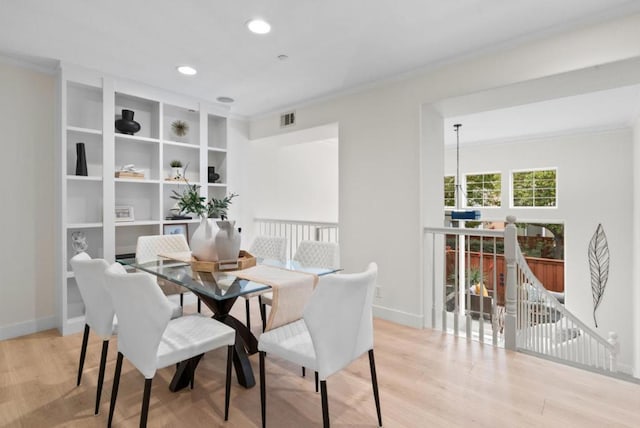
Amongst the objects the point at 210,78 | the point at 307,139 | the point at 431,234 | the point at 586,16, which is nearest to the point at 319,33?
the point at 210,78

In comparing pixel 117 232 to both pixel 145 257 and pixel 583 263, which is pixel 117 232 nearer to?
pixel 145 257

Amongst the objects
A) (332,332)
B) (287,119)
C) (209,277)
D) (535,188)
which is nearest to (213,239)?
(209,277)

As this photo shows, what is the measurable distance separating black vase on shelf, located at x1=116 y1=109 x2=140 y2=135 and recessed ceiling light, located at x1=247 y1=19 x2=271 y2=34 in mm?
1916

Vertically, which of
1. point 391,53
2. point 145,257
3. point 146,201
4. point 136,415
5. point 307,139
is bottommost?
point 136,415

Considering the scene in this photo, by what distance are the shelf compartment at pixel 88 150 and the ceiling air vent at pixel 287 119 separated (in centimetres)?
212

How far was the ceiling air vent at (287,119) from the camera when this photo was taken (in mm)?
4457

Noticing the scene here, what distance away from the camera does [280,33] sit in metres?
2.56

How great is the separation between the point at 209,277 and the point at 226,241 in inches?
12.1

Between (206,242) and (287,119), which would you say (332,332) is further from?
(287,119)

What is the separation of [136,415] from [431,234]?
A: 2.76m

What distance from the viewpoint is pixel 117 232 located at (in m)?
3.79

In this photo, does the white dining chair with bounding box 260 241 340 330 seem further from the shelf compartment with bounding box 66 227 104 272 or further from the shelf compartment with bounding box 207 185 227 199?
the shelf compartment with bounding box 207 185 227 199

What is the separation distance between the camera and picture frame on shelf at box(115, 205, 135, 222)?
3.65 m

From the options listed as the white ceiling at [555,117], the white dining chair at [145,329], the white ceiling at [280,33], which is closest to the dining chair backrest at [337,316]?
the white dining chair at [145,329]
